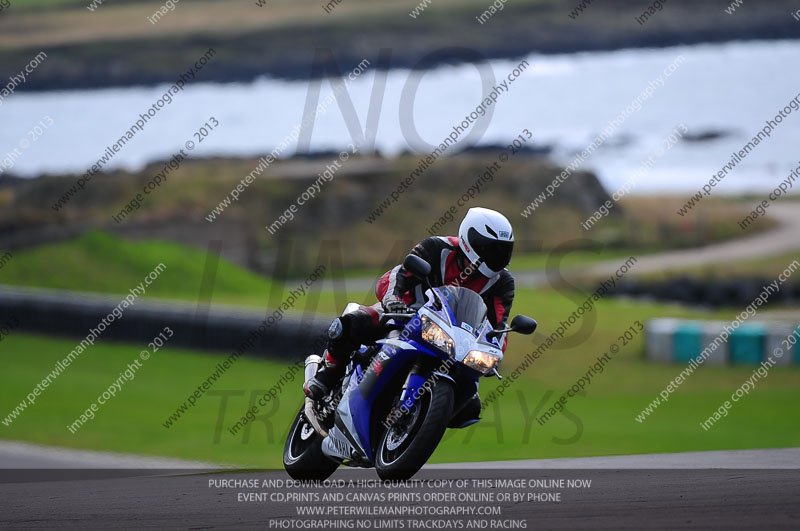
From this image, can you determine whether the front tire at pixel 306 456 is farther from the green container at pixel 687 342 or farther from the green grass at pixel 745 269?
the green grass at pixel 745 269

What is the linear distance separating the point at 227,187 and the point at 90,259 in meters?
11.8

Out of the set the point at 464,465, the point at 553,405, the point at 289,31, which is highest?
the point at 464,465

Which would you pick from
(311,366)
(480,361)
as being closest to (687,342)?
(311,366)

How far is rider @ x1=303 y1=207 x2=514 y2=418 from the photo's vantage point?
7.69 meters

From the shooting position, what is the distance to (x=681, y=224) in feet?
110

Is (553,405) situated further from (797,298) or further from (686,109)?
(686,109)

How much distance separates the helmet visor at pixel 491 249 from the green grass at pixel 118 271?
1600 centimetres

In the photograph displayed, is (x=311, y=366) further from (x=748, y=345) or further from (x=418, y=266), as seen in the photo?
(x=748, y=345)

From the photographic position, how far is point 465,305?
300 inches

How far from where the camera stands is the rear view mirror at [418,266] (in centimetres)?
732

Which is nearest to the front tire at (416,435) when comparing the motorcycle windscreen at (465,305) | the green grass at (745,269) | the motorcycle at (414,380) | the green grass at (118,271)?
the motorcycle at (414,380)

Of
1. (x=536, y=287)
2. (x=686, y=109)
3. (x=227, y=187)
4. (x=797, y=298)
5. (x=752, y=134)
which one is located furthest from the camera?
(x=227, y=187)

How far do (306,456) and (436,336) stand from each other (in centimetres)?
173

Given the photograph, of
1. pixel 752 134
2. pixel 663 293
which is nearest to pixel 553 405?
pixel 663 293
